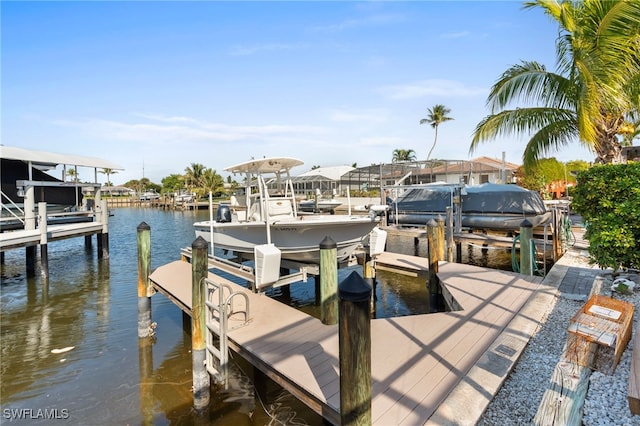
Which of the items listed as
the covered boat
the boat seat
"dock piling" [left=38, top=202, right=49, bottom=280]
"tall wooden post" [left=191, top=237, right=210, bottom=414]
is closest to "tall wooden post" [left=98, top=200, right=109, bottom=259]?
"dock piling" [left=38, top=202, right=49, bottom=280]

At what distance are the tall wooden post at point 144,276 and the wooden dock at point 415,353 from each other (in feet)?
3.69

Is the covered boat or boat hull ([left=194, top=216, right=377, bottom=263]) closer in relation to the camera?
boat hull ([left=194, top=216, right=377, bottom=263])

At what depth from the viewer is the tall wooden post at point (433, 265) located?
7.84 metres

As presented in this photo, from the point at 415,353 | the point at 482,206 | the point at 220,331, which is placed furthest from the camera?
the point at 482,206

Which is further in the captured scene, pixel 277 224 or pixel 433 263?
pixel 433 263

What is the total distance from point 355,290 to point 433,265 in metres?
5.93

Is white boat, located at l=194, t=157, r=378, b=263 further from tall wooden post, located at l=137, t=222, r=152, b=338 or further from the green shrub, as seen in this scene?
the green shrub

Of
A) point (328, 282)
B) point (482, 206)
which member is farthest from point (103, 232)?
point (482, 206)

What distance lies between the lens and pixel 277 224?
7.80 metres

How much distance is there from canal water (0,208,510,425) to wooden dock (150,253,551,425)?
3.68 feet

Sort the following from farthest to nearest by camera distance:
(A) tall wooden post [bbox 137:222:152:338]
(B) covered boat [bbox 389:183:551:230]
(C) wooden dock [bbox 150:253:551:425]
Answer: (B) covered boat [bbox 389:183:551:230], (A) tall wooden post [bbox 137:222:152:338], (C) wooden dock [bbox 150:253:551:425]

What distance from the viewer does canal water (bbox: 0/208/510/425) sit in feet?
16.5

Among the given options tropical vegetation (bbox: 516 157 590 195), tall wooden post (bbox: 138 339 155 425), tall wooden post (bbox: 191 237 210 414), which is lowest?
tall wooden post (bbox: 138 339 155 425)

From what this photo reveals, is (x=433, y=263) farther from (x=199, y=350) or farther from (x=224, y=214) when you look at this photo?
(x=224, y=214)
